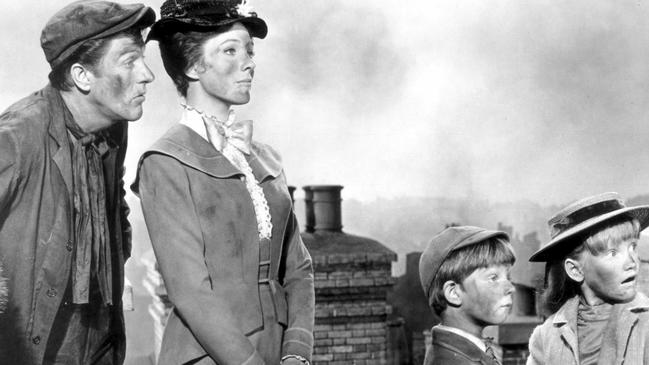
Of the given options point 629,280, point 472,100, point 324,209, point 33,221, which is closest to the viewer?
point 33,221

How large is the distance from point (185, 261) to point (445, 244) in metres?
0.81

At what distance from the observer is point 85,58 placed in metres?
2.38

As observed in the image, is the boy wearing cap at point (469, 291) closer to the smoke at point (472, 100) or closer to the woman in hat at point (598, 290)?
the woman in hat at point (598, 290)

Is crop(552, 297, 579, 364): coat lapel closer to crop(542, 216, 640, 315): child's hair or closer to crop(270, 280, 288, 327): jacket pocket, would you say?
crop(542, 216, 640, 315): child's hair

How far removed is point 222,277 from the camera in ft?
7.68

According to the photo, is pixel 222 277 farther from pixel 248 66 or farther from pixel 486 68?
pixel 486 68

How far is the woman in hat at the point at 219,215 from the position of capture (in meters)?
→ 2.29

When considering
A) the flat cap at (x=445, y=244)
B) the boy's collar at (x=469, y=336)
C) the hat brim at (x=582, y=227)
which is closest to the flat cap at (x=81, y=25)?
the flat cap at (x=445, y=244)

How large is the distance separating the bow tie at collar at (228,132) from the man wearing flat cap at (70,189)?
0.18 meters

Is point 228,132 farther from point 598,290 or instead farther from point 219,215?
point 598,290

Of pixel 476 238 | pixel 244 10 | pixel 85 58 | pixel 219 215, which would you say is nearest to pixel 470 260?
pixel 476 238

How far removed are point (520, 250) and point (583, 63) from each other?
91.1 inches

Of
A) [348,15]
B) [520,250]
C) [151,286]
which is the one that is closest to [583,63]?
[520,250]

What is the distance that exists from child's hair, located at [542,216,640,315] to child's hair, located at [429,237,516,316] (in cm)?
28
